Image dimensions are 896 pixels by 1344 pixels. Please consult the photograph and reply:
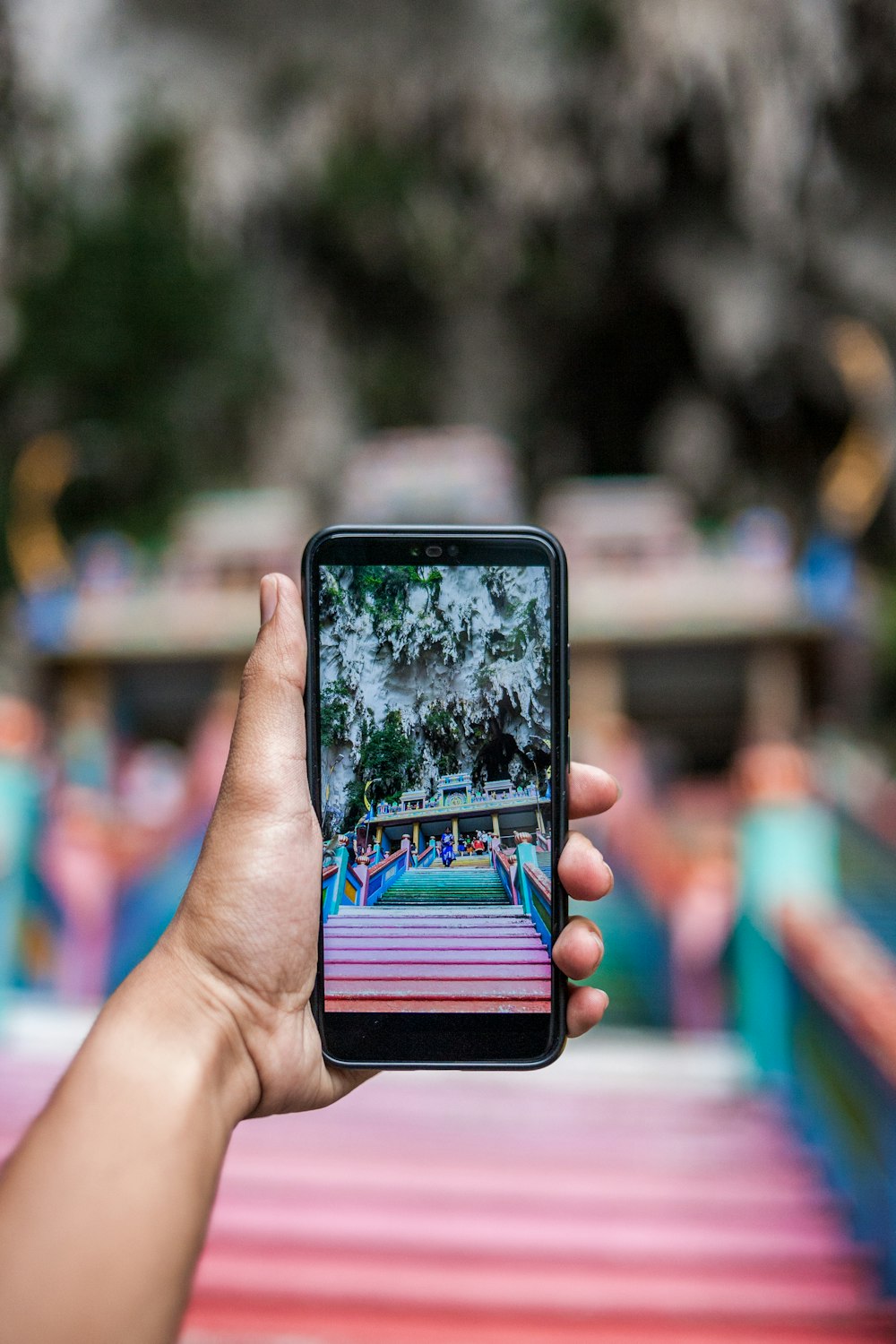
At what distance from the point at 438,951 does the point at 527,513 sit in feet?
38.6

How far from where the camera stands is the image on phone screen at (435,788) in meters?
0.92

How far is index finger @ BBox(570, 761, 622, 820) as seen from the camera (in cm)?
98

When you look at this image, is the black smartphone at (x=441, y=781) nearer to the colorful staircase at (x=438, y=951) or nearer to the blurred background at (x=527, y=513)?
the colorful staircase at (x=438, y=951)

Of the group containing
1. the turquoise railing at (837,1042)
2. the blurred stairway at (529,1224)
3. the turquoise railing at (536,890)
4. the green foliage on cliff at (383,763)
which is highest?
the green foliage on cliff at (383,763)

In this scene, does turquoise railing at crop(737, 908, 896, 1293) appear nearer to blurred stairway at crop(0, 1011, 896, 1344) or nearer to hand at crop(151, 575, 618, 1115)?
blurred stairway at crop(0, 1011, 896, 1344)

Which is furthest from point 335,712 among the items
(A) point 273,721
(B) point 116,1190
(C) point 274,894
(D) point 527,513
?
(D) point 527,513

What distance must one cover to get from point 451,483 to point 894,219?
676cm

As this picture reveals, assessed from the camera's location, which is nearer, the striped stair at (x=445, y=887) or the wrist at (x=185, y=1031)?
the wrist at (x=185, y=1031)

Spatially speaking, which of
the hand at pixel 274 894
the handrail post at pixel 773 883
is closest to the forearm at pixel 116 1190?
the hand at pixel 274 894

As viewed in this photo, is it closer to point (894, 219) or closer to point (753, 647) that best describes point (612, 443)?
point (894, 219)

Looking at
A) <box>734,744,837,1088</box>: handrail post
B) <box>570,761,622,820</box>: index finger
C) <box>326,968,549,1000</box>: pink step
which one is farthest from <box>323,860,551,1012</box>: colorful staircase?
<box>734,744,837,1088</box>: handrail post

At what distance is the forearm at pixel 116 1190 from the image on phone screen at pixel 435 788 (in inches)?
9.2

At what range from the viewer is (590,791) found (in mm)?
981

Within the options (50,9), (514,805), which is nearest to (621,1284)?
(514,805)
